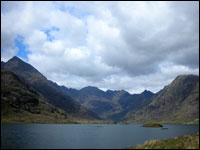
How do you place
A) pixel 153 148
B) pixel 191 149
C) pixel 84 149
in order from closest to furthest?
pixel 191 149 → pixel 153 148 → pixel 84 149

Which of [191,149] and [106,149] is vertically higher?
[191,149]

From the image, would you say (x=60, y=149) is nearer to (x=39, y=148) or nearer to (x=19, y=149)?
(x=39, y=148)

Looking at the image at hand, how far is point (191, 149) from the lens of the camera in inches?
1775

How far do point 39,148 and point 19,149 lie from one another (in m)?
6.05

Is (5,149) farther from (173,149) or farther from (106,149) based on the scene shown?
(173,149)

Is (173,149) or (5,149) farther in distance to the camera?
(5,149)

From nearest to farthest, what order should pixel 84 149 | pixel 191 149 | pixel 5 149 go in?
pixel 191 149, pixel 5 149, pixel 84 149

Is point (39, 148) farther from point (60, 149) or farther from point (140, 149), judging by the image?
point (140, 149)

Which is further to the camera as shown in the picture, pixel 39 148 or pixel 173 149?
pixel 39 148

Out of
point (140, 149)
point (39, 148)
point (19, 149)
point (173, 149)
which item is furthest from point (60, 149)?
point (173, 149)

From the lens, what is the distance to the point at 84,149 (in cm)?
6675

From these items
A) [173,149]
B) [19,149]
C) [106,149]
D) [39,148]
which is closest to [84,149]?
[106,149]

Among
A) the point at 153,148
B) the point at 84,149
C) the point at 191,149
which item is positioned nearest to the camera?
the point at 191,149

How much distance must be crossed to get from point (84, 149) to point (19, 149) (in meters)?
20.3
